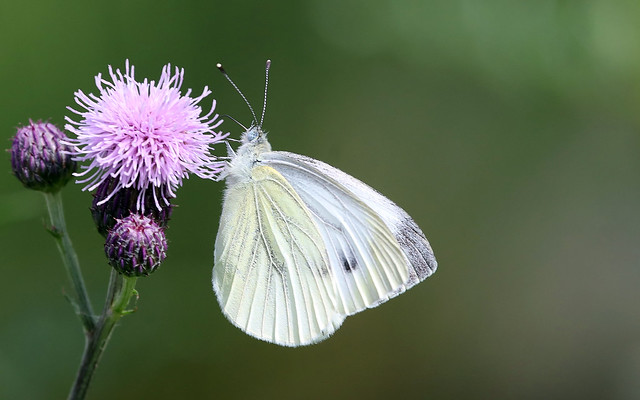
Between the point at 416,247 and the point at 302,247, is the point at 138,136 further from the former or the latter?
the point at 416,247

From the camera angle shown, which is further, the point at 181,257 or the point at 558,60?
the point at 181,257

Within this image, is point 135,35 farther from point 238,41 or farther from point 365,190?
point 365,190

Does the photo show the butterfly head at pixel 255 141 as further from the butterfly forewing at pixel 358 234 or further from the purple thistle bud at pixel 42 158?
the purple thistle bud at pixel 42 158

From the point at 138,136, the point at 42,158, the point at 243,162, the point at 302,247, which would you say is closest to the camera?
the point at 138,136

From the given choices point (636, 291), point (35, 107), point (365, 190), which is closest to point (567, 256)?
point (636, 291)

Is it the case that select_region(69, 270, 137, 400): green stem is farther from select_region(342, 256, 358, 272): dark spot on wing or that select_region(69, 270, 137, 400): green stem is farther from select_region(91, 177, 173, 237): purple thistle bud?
select_region(342, 256, 358, 272): dark spot on wing

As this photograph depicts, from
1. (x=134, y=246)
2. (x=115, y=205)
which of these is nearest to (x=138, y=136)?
(x=115, y=205)
